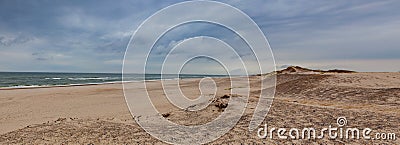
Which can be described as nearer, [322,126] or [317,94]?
[322,126]

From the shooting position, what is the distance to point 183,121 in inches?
328

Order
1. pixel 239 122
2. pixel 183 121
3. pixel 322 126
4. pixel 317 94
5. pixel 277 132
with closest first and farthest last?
pixel 277 132 < pixel 322 126 < pixel 239 122 < pixel 183 121 < pixel 317 94

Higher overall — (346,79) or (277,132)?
(346,79)

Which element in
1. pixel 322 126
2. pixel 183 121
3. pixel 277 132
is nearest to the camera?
pixel 277 132

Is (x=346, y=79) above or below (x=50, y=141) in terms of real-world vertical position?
above

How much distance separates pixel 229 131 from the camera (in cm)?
629

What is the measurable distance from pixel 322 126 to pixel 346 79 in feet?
48.1

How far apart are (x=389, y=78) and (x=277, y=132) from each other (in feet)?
55.4

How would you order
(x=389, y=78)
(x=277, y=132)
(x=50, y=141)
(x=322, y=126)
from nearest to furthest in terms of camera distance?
(x=50, y=141) < (x=277, y=132) < (x=322, y=126) < (x=389, y=78)

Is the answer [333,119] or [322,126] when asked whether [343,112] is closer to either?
[333,119]

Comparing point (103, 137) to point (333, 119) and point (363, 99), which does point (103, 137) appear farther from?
point (363, 99)

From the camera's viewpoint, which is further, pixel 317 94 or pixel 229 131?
pixel 317 94

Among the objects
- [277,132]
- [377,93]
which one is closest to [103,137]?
[277,132]

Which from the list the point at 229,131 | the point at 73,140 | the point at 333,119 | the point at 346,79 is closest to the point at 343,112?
the point at 333,119
